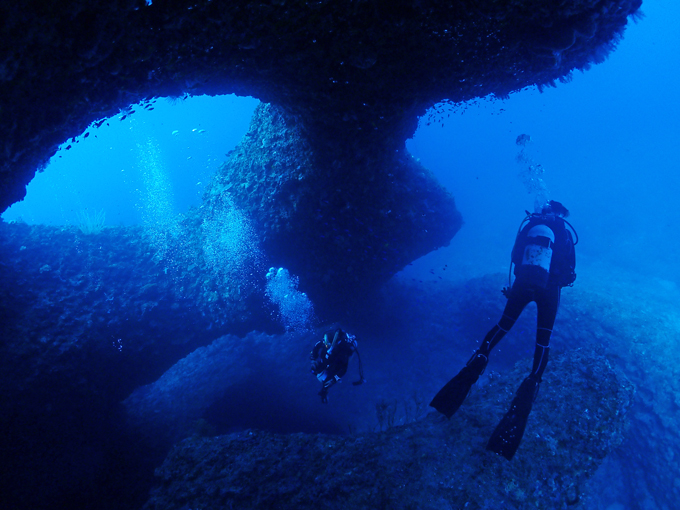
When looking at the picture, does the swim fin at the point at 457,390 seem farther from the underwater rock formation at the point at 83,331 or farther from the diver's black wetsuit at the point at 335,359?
the underwater rock formation at the point at 83,331

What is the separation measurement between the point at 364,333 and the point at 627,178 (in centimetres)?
7142

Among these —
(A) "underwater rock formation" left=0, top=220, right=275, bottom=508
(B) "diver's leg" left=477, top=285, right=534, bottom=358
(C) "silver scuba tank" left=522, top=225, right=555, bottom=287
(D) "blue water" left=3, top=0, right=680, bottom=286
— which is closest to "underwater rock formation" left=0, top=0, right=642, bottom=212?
(C) "silver scuba tank" left=522, top=225, right=555, bottom=287

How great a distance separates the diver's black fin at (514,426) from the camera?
337 cm

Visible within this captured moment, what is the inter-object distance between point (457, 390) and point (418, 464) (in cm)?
100

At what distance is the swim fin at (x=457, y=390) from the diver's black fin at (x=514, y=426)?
0.48 m

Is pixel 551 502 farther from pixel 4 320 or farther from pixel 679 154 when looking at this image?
pixel 679 154

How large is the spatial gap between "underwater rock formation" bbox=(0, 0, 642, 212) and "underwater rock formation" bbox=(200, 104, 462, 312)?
5.24 feet

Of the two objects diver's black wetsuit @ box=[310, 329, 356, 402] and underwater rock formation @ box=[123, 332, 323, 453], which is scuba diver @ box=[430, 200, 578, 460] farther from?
underwater rock formation @ box=[123, 332, 323, 453]

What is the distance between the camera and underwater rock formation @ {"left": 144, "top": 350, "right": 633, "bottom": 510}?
10.3 ft

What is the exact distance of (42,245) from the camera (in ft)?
22.4

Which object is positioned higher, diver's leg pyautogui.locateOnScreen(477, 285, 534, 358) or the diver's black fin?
diver's leg pyautogui.locateOnScreen(477, 285, 534, 358)

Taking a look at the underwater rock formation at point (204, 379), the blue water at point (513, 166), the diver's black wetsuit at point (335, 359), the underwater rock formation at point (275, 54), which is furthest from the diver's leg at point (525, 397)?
the blue water at point (513, 166)

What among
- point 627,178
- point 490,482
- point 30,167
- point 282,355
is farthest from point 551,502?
point 627,178

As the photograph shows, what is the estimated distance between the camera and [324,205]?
6789 mm
